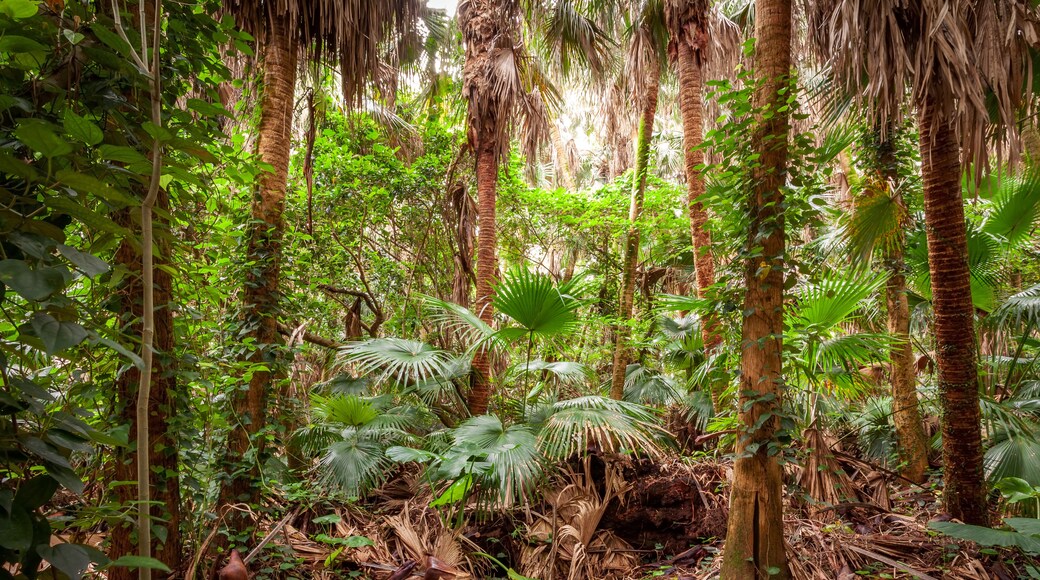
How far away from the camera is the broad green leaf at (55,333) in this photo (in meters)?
0.89

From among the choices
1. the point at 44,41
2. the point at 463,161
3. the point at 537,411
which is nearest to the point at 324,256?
the point at 463,161

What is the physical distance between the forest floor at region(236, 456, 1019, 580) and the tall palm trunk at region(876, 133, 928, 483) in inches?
10.0

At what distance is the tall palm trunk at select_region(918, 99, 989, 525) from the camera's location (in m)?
3.22

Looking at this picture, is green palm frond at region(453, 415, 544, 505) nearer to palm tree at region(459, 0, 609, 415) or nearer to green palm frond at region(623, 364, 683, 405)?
palm tree at region(459, 0, 609, 415)

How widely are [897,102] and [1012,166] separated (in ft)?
2.88

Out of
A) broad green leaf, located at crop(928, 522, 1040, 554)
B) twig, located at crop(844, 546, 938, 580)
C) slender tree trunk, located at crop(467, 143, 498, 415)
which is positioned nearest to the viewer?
broad green leaf, located at crop(928, 522, 1040, 554)

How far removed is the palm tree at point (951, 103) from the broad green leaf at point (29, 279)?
3.81 meters

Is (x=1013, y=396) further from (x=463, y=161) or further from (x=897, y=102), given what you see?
(x=463, y=161)

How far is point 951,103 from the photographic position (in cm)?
310

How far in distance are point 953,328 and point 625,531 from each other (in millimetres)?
2744

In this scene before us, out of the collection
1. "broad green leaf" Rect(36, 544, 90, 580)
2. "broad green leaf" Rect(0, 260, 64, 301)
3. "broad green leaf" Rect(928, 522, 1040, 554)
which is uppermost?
"broad green leaf" Rect(0, 260, 64, 301)

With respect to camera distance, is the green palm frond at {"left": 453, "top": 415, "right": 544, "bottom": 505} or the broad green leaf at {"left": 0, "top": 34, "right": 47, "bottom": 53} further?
the green palm frond at {"left": 453, "top": 415, "right": 544, "bottom": 505}

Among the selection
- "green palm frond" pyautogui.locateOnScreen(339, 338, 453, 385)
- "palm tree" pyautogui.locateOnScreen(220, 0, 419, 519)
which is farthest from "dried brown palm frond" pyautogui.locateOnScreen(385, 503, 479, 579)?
"palm tree" pyautogui.locateOnScreen(220, 0, 419, 519)

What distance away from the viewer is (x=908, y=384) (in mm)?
4617
